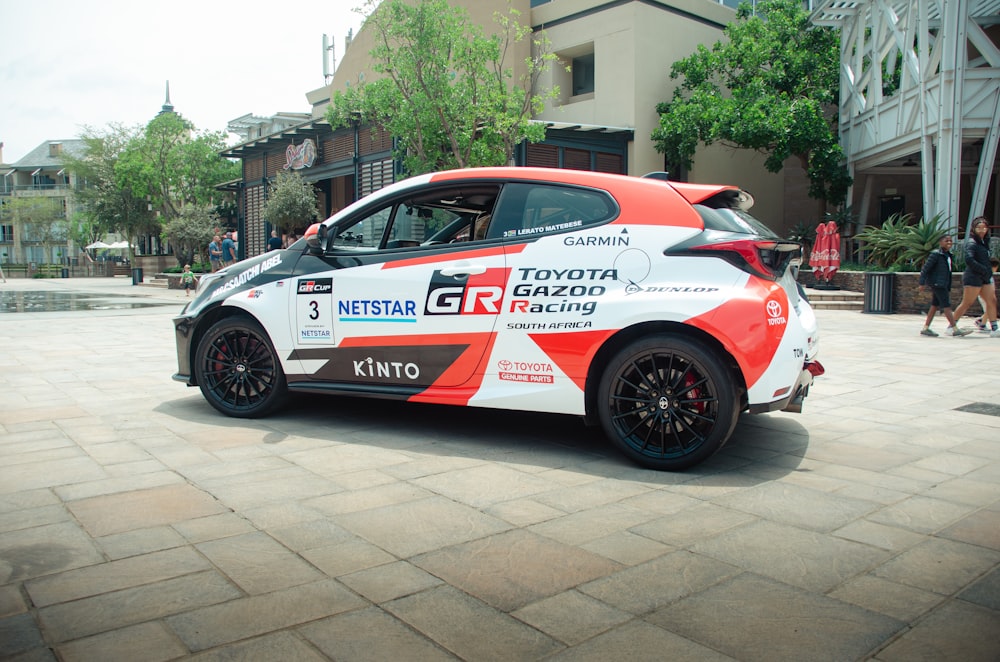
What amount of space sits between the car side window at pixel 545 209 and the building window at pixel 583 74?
22663mm

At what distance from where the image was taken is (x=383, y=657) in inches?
95.0

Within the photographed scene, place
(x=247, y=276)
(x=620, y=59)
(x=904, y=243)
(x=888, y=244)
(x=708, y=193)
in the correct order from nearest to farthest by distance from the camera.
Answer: (x=708, y=193) < (x=247, y=276) < (x=904, y=243) < (x=888, y=244) < (x=620, y=59)

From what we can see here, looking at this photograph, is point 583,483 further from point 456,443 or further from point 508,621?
point 508,621

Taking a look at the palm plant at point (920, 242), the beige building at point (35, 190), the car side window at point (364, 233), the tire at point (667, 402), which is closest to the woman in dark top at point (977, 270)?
the palm plant at point (920, 242)

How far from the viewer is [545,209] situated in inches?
192

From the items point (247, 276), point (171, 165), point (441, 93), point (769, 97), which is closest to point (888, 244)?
point (769, 97)

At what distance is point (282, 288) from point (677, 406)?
2.84m

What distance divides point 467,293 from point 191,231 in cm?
3370

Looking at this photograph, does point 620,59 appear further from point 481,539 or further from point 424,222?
point 481,539

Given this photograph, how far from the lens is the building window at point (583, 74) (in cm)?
2652

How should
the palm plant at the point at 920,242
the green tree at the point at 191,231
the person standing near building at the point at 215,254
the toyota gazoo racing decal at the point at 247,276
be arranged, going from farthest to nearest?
the green tree at the point at 191,231
the person standing near building at the point at 215,254
the palm plant at the point at 920,242
the toyota gazoo racing decal at the point at 247,276

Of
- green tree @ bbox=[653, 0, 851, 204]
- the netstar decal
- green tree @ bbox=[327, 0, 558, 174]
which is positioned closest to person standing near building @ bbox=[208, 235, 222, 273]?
green tree @ bbox=[327, 0, 558, 174]

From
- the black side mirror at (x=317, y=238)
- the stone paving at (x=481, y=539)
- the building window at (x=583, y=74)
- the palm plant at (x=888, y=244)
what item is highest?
the building window at (x=583, y=74)

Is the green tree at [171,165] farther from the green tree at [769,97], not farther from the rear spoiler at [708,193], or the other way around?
the rear spoiler at [708,193]
